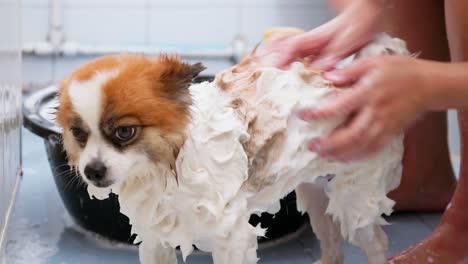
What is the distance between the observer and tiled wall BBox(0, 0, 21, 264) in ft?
4.18

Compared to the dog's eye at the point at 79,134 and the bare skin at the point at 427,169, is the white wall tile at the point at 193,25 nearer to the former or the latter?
the bare skin at the point at 427,169

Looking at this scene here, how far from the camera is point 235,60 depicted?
2.45 meters

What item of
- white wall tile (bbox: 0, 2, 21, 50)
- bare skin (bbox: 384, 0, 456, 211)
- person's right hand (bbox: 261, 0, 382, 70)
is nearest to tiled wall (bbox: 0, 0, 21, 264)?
white wall tile (bbox: 0, 2, 21, 50)

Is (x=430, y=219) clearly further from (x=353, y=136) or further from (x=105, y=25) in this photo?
(x=105, y=25)

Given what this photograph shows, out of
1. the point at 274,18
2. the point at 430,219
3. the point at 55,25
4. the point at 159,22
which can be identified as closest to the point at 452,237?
the point at 430,219

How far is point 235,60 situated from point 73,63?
1.90 feet

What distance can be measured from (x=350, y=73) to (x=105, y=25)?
1.78 m

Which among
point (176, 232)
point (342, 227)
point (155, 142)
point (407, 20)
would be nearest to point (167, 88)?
point (155, 142)

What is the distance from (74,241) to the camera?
4.44 ft

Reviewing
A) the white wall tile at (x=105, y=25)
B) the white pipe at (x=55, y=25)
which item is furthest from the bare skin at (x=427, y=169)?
the white pipe at (x=55, y=25)

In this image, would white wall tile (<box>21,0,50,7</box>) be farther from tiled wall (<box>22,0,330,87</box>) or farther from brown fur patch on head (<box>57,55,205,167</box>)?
brown fur patch on head (<box>57,55,205,167</box>)

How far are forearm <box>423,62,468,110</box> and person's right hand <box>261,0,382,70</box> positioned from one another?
0.88 ft

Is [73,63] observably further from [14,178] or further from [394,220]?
[394,220]

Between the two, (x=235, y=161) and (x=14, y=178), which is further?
(x=14, y=178)
